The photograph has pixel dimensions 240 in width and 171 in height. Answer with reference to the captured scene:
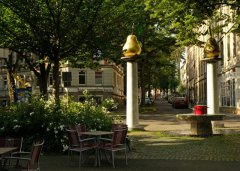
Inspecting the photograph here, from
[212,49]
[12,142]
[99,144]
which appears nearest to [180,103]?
[212,49]

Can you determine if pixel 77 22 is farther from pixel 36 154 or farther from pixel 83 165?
pixel 36 154

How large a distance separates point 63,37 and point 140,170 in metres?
10.6

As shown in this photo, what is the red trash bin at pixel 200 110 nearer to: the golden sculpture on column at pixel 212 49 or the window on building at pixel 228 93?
the golden sculpture on column at pixel 212 49

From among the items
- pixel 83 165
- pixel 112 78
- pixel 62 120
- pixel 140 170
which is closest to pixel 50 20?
pixel 62 120

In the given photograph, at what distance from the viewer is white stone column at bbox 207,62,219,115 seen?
77.1 ft

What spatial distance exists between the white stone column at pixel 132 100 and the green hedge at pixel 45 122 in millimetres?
6583

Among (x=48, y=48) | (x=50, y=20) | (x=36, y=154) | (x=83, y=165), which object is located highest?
(x=50, y=20)

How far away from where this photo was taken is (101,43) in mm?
24078

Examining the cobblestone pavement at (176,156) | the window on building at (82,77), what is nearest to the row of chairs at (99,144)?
the cobblestone pavement at (176,156)

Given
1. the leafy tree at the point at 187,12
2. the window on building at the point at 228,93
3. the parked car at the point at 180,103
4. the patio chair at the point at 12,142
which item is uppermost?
the leafy tree at the point at 187,12

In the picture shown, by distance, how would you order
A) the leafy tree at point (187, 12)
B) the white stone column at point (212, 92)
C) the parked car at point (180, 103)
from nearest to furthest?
the leafy tree at point (187, 12) → the white stone column at point (212, 92) → the parked car at point (180, 103)

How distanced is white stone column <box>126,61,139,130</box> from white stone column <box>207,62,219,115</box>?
4290 mm

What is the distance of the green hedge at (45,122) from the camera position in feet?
44.9

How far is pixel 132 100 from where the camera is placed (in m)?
21.8
